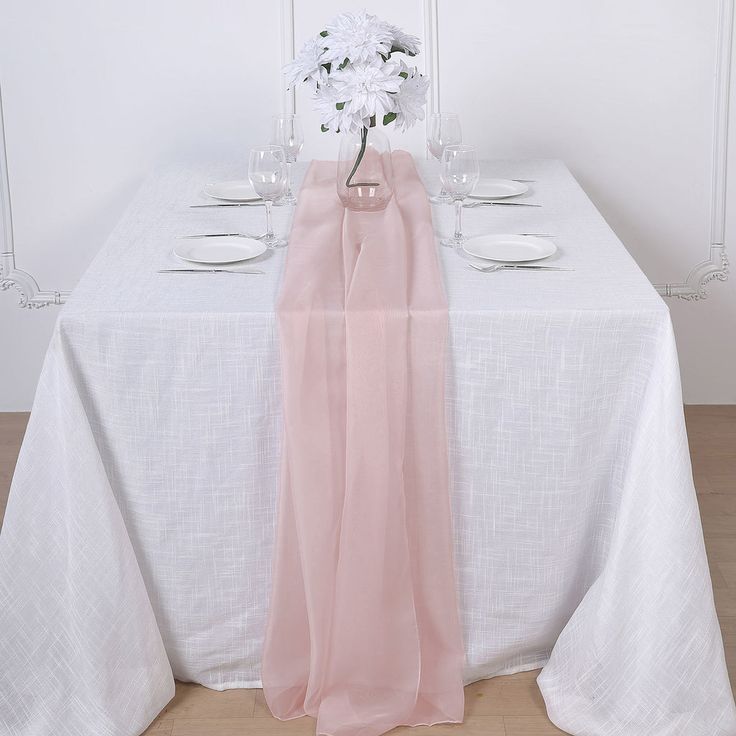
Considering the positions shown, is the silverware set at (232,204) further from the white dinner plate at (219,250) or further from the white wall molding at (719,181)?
the white wall molding at (719,181)

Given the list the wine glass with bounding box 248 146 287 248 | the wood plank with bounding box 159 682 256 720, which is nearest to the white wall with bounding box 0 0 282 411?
the wine glass with bounding box 248 146 287 248

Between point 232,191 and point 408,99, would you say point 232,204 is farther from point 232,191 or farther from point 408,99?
point 408,99

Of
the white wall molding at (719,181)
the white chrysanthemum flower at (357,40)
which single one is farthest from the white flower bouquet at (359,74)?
the white wall molding at (719,181)

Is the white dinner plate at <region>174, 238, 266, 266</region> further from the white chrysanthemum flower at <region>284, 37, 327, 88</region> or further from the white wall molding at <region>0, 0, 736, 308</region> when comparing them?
the white wall molding at <region>0, 0, 736, 308</region>

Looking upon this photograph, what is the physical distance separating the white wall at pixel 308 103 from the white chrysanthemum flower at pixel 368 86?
2.96ft

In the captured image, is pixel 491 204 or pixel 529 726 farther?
pixel 491 204

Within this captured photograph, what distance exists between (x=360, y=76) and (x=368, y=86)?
25 millimetres

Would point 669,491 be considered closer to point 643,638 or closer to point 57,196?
point 643,638

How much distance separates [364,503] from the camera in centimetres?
173

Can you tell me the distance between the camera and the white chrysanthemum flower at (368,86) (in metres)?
1.92

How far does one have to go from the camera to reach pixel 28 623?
1.79m

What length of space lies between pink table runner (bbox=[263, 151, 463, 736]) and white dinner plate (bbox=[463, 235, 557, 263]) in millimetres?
120

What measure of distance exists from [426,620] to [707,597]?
0.47m

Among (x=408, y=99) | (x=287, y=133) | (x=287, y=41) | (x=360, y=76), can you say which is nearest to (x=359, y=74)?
(x=360, y=76)
